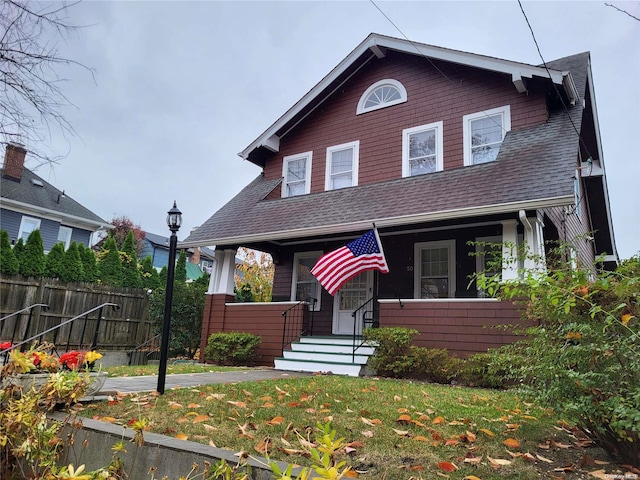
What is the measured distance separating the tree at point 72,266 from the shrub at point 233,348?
7.94 meters

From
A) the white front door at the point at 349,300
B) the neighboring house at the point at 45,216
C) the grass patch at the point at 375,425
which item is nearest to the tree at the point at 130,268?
the neighboring house at the point at 45,216

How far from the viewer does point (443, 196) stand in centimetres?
882

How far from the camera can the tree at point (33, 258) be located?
14.4 meters

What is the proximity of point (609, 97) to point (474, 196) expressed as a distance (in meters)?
7.31

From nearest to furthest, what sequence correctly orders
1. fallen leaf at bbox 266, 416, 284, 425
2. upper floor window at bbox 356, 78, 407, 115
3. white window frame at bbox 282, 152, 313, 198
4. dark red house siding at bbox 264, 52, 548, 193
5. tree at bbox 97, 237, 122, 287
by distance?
fallen leaf at bbox 266, 416, 284, 425 < dark red house siding at bbox 264, 52, 548, 193 < upper floor window at bbox 356, 78, 407, 115 < white window frame at bbox 282, 152, 313, 198 < tree at bbox 97, 237, 122, 287

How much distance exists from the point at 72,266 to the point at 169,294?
12.6m

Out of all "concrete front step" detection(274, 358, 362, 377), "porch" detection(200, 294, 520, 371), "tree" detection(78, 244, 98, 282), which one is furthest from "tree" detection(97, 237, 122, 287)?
"concrete front step" detection(274, 358, 362, 377)

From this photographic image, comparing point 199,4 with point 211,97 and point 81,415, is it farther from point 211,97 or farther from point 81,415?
point 211,97

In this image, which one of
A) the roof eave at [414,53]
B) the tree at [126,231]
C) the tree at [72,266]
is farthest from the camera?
the tree at [126,231]

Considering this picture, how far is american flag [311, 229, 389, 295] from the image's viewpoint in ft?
27.3

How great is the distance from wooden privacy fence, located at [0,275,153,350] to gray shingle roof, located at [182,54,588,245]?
119 inches

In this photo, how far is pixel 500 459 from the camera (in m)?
2.90

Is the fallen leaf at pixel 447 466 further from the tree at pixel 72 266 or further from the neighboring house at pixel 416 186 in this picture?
the tree at pixel 72 266

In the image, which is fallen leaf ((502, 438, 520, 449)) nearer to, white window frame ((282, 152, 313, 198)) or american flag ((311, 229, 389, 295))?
american flag ((311, 229, 389, 295))
